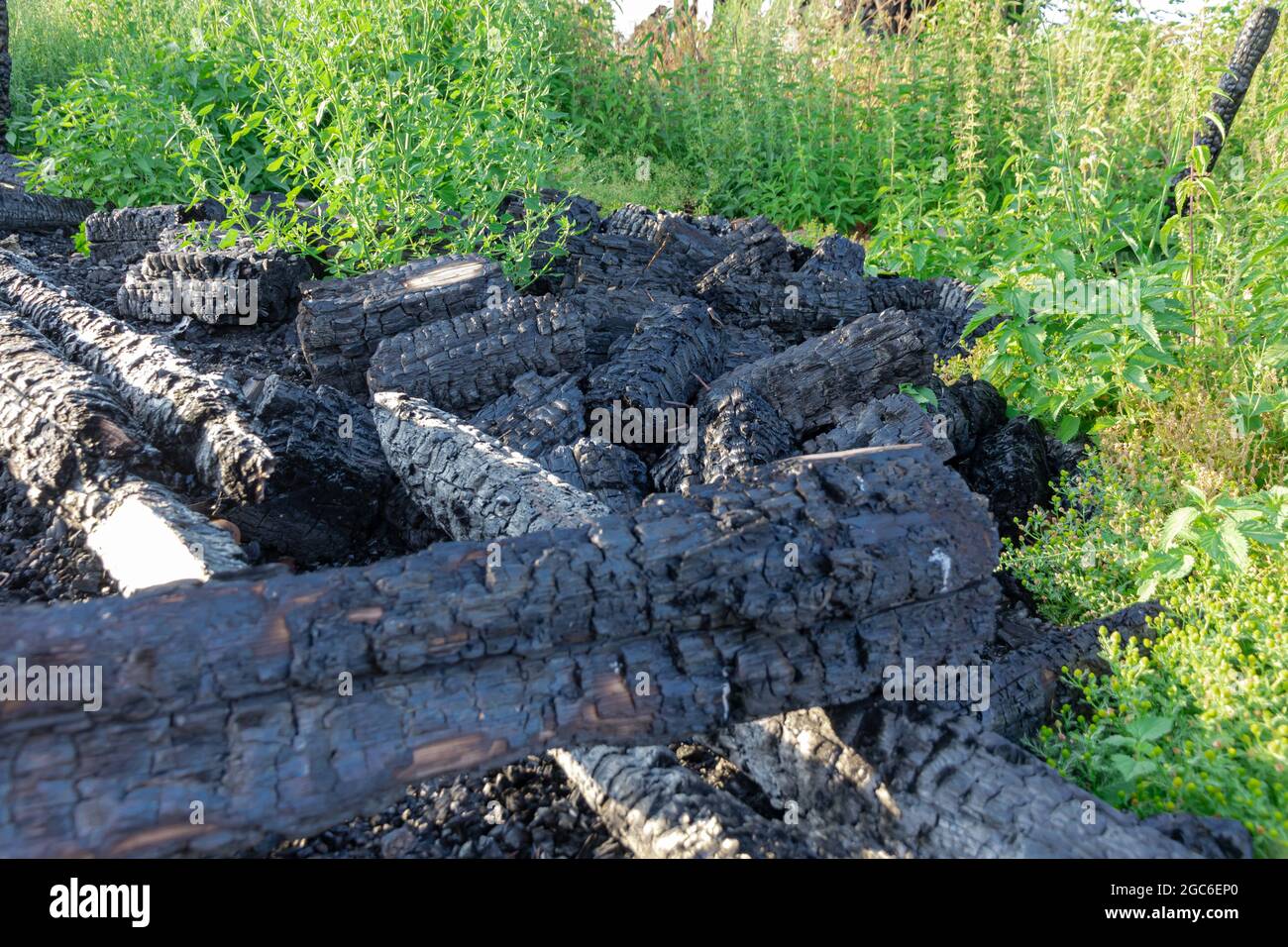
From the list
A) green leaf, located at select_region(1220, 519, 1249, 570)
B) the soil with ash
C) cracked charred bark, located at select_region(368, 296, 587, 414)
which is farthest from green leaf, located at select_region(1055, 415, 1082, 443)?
cracked charred bark, located at select_region(368, 296, 587, 414)

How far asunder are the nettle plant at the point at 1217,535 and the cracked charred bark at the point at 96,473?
3061 mm

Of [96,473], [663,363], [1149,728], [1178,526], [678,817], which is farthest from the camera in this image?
[663,363]

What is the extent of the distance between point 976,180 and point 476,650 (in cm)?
755

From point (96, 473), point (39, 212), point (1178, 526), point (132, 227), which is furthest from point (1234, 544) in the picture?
point (39, 212)

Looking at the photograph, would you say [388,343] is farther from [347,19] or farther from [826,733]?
[826,733]

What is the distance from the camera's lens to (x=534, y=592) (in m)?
2.35

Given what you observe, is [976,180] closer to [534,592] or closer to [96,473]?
[96,473]

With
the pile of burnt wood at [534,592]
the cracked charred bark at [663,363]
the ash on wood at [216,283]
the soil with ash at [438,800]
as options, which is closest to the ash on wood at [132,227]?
the ash on wood at [216,283]

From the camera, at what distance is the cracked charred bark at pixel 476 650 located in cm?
205

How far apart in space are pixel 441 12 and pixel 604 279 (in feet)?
8.24

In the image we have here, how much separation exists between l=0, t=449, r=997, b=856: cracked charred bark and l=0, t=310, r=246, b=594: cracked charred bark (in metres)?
0.85

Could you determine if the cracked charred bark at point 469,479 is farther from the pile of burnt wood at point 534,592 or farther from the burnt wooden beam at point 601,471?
the burnt wooden beam at point 601,471

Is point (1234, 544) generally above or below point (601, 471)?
above
